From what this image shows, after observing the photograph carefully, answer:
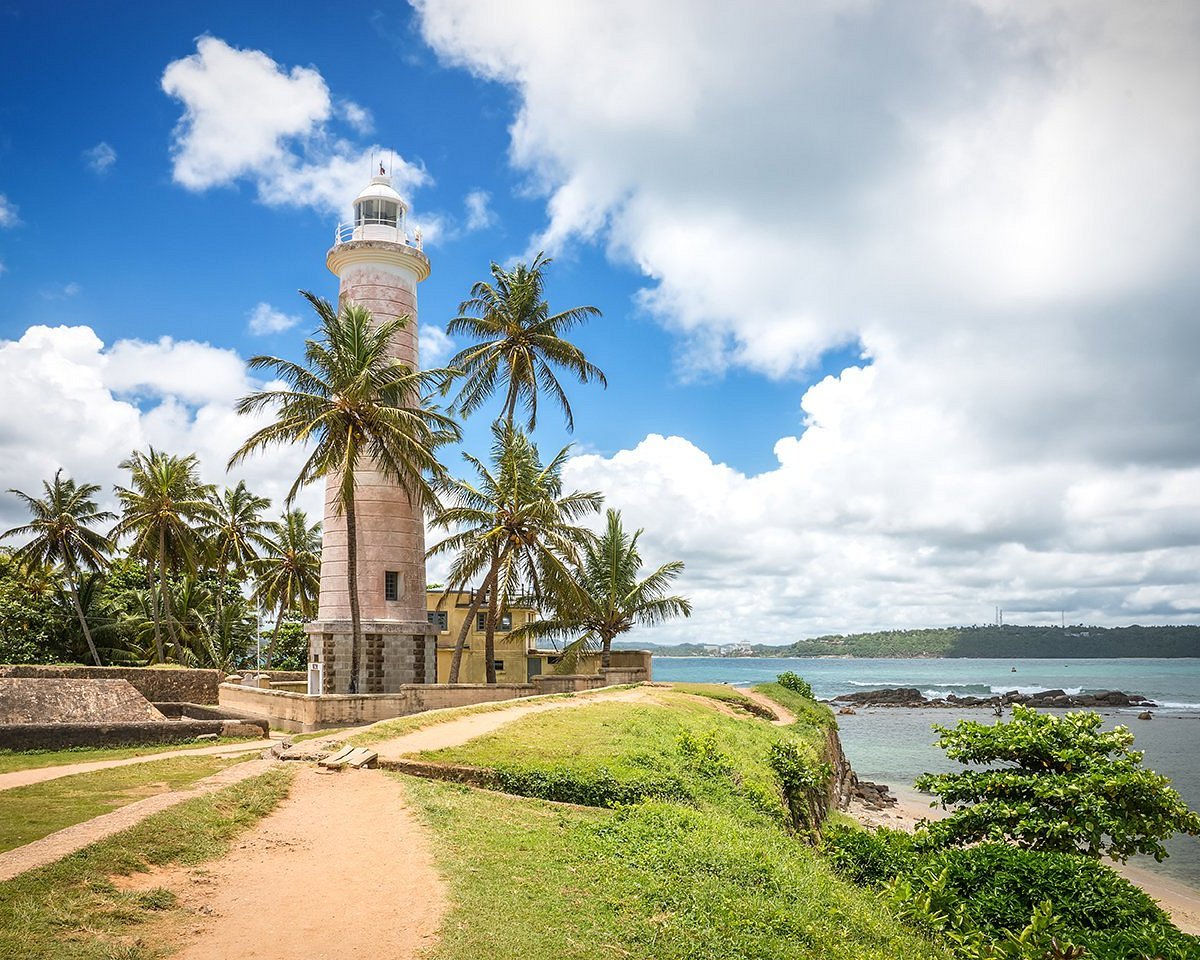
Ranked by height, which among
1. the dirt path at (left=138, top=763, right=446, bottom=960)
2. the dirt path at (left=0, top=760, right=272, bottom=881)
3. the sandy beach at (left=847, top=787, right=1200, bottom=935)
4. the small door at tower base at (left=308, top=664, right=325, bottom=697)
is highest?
the small door at tower base at (left=308, top=664, right=325, bottom=697)

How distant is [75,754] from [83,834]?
1082 cm

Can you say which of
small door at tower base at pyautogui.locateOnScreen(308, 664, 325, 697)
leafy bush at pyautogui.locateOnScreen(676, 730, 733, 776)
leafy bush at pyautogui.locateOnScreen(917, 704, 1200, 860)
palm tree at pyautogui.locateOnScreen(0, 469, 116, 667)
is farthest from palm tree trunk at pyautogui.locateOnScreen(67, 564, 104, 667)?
leafy bush at pyautogui.locateOnScreen(917, 704, 1200, 860)

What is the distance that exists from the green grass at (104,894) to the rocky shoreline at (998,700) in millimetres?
69247

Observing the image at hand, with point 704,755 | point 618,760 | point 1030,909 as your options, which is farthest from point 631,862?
point 704,755

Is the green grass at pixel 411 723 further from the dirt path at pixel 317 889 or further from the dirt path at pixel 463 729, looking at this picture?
the dirt path at pixel 317 889

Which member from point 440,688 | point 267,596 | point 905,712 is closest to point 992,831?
point 440,688

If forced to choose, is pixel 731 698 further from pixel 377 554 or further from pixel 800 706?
pixel 377 554

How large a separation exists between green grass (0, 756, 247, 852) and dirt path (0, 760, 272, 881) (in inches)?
32.7

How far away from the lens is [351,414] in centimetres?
2423

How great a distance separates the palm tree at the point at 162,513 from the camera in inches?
1404

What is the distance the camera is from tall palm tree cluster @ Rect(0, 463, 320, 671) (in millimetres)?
36531

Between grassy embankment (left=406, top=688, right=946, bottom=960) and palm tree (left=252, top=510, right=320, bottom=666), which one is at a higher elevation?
palm tree (left=252, top=510, right=320, bottom=666)

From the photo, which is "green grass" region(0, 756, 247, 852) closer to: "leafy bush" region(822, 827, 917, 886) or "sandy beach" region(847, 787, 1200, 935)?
"leafy bush" region(822, 827, 917, 886)

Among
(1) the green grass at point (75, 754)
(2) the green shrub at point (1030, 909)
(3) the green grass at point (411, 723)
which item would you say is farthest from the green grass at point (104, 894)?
(1) the green grass at point (75, 754)
